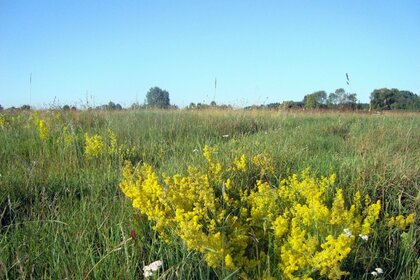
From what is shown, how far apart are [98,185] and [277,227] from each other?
153cm

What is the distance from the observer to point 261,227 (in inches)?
79.7

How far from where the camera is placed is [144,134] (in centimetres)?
516

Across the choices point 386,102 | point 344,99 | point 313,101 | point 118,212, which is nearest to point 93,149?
point 118,212

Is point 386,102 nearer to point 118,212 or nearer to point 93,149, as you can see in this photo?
point 93,149

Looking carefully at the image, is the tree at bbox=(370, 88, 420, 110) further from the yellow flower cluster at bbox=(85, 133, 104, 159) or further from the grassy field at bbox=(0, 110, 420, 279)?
the yellow flower cluster at bbox=(85, 133, 104, 159)

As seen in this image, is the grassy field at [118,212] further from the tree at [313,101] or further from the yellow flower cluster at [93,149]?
the tree at [313,101]

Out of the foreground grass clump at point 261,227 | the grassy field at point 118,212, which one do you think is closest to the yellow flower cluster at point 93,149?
the grassy field at point 118,212

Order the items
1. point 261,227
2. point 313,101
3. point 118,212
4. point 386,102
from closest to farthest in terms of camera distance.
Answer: point 261,227, point 118,212, point 386,102, point 313,101

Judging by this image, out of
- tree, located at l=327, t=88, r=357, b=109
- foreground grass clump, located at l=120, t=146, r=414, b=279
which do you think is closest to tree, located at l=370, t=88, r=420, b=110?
tree, located at l=327, t=88, r=357, b=109

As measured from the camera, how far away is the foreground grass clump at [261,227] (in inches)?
62.5

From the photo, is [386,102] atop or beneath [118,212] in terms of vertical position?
atop

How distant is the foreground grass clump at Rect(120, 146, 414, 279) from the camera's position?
5.21ft

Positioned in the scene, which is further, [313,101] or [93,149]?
[313,101]

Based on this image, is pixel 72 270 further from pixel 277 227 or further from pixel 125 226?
pixel 277 227
